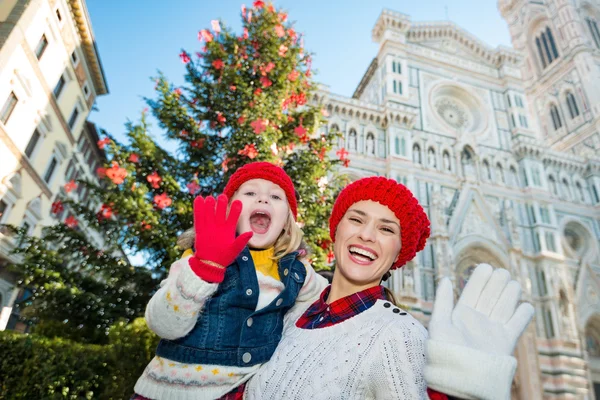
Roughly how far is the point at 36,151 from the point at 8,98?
9.19 ft

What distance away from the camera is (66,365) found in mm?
5410

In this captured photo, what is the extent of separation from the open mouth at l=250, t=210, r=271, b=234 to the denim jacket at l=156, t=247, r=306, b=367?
8.1 inches

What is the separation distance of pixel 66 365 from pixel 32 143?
471 inches

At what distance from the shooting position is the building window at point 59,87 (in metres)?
15.2

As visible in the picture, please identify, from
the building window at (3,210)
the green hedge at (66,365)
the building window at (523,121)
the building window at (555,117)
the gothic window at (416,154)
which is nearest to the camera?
the green hedge at (66,365)

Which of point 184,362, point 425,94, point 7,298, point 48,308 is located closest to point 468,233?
point 425,94

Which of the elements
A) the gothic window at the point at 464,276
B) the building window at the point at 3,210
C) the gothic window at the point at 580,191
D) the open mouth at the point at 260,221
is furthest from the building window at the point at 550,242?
the building window at the point at 3,210

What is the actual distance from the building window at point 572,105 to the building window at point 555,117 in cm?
100

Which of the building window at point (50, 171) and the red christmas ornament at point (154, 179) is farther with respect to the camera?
the building window at point (50, 171)

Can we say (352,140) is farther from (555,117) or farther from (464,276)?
(555,117)

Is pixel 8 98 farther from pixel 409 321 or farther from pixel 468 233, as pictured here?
pixel 468 233

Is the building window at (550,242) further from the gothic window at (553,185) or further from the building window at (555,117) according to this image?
the building window at (555,117)

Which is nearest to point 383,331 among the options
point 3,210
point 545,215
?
point 3,210

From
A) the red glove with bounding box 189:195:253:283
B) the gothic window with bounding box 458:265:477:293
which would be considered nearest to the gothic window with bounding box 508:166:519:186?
the gothic window with bounding box 458:265:477:293
